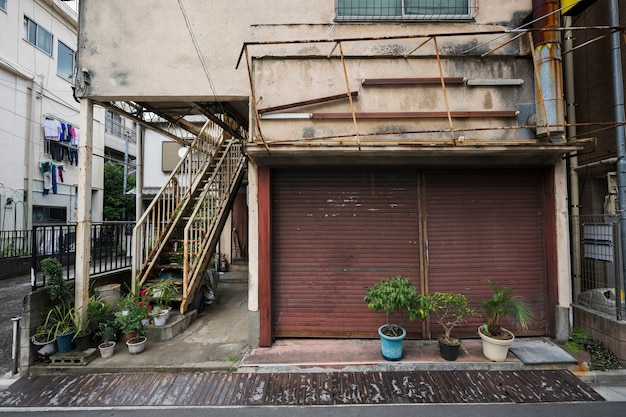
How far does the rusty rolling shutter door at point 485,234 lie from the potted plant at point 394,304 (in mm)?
1164

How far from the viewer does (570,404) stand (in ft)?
12.6

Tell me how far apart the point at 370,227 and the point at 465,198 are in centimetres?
191

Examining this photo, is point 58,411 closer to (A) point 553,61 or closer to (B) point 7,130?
(A) point 553,61

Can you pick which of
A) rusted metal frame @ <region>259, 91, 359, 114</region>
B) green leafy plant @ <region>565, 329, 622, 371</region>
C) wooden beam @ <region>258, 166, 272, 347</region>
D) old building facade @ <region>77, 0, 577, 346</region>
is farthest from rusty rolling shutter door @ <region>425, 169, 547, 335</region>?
wooden beam @ <region>258, 166, 272, 347</region>

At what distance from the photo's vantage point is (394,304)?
433cm

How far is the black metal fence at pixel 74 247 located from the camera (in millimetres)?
5147

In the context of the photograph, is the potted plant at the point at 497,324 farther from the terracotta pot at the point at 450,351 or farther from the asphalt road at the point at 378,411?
the asphalt road at the point at 378,411

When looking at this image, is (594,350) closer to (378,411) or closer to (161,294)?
(378,411)

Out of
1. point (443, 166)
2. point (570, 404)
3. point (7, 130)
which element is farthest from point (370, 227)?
point (7, 130)

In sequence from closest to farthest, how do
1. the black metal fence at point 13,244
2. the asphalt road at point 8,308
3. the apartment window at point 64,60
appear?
the asphalt road at point 8,308
the black metal fence at point 13,244
the apartment window at point 64,60

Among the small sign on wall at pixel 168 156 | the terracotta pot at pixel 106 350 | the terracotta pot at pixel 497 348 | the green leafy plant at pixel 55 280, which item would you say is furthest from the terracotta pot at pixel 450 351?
the small sign on wall at pixel 168 156

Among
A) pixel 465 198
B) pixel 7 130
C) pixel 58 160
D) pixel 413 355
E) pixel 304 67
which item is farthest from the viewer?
pixel 58 160

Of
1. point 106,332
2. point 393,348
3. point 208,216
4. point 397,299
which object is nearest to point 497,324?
point 393,348

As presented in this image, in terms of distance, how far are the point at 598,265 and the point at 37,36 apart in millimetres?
23033
